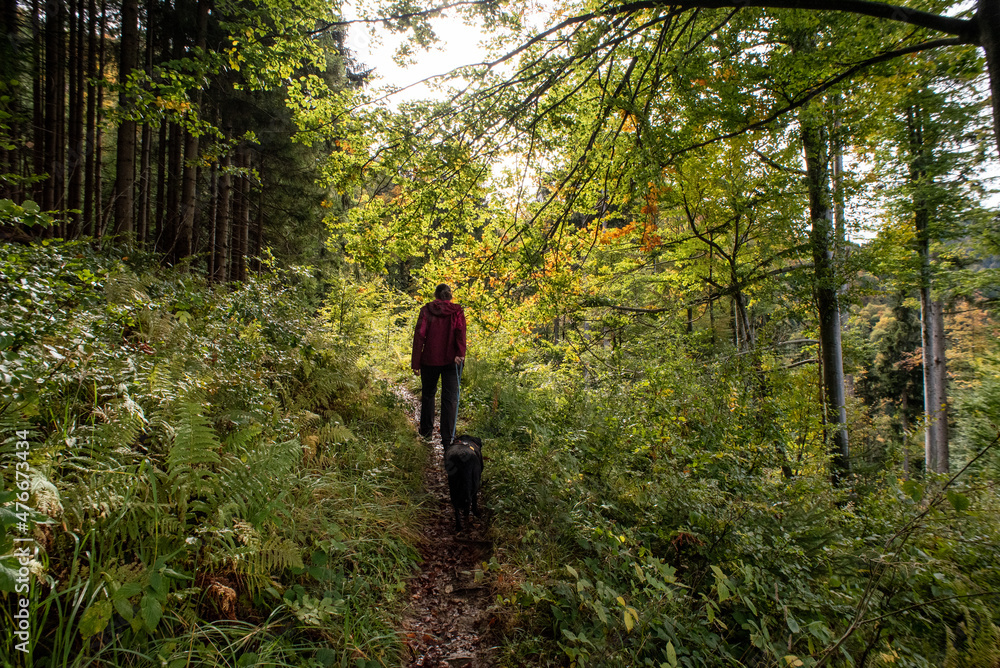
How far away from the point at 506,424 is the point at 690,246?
4246 millimetres

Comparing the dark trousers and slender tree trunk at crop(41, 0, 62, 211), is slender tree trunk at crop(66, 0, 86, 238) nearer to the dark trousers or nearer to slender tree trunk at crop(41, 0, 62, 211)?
slender tree trunk at crop(41, 0, 62, 211)

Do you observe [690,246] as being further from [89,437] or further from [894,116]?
[89,437]

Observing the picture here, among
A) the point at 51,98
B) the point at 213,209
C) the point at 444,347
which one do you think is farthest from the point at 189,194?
the point at 444,347

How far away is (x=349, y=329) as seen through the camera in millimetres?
7289

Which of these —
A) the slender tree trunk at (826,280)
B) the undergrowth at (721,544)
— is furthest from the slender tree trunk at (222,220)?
the slender tree trunk at (826,280)

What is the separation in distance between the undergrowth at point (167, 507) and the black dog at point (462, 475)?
0.55m

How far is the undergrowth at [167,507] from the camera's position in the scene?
5.90 ft

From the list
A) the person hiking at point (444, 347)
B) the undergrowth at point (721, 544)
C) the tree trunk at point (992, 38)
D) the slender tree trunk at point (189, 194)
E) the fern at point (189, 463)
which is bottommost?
the undergrowth at point (721, 544)

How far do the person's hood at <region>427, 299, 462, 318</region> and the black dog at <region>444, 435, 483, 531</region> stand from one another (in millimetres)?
2115

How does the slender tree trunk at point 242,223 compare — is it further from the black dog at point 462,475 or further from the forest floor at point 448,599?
the black dog at point 462,475

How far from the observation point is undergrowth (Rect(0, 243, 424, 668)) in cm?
180

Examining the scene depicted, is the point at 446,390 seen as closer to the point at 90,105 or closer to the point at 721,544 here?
the point at 721,544

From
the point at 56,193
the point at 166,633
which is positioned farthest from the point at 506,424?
the point at 56,193

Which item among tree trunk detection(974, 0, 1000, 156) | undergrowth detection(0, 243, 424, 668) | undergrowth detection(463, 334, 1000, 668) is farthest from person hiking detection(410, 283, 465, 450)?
tree trunk detection(974, 0, 1000, 156)
